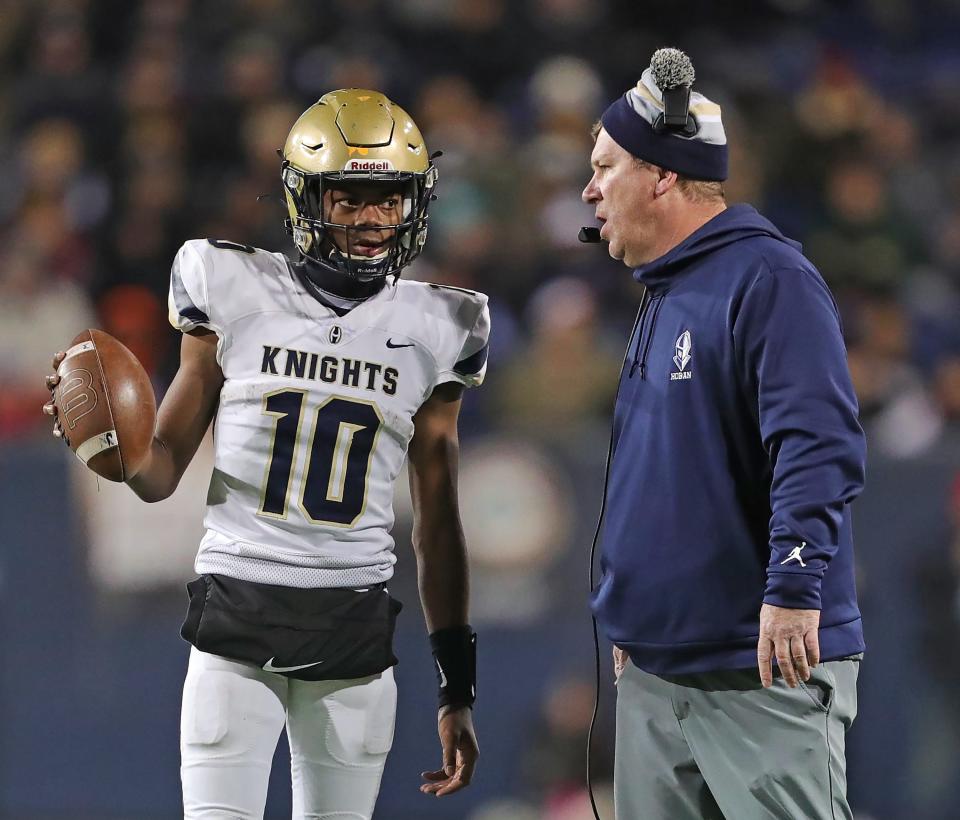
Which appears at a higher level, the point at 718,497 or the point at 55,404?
the point at 55,404

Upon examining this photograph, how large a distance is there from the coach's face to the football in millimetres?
863

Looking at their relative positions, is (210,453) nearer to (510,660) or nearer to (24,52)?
(510,660)

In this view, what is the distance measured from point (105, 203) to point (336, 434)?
149 inches

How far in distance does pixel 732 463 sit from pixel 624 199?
52cm

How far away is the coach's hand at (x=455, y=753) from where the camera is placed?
8.59 feet

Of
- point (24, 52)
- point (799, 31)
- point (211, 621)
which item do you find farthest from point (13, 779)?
point (799, 31)

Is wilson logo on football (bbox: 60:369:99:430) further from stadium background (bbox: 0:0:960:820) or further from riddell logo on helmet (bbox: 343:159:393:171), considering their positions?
stadium background (bbox: 0:0:960:820)

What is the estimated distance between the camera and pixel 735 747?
2.28m

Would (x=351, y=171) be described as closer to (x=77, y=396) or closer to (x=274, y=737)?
(x=77, y=396)

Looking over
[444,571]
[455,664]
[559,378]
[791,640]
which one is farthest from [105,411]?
[559,378]

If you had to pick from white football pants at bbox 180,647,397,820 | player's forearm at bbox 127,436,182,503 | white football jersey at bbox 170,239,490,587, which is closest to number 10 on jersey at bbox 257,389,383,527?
white football jersey at bbox 170,239,490,587

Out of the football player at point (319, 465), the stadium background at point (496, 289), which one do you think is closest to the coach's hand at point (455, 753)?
the football player at point (319, 465)

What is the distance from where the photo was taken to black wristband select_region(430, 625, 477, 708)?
267 cm

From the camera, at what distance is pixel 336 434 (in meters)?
2.51
